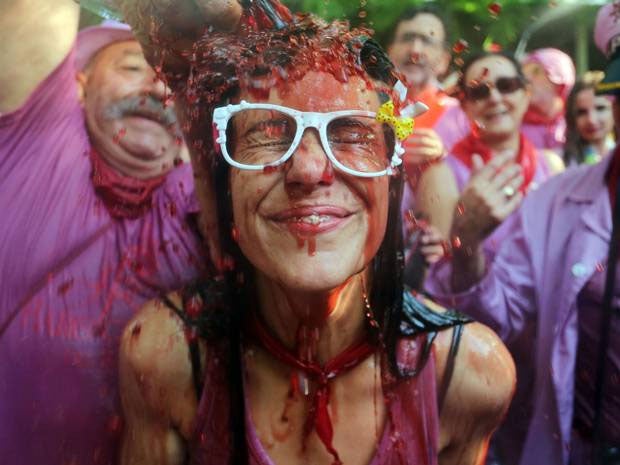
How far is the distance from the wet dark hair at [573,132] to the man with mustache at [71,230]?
1.78m

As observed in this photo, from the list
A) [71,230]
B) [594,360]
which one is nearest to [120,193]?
[71,230]

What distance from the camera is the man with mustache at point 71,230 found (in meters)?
1.62

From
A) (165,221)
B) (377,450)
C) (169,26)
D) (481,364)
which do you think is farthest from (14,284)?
(481,364)

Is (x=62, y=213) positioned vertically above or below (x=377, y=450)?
above

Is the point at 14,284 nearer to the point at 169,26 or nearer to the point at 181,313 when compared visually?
the point at 181,313

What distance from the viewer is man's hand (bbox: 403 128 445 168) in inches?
65.1

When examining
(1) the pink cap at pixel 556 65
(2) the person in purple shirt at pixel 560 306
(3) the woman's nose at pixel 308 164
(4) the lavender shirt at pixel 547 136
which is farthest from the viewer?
(4) the lavender shirt at pixel 547 136

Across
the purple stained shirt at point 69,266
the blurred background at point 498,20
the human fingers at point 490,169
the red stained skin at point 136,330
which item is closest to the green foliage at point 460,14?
the blurred background at point 498,20

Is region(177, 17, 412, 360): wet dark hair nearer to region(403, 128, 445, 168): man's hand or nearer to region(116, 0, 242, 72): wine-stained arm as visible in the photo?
region(116, 0, 242, 72): wine-stained arm

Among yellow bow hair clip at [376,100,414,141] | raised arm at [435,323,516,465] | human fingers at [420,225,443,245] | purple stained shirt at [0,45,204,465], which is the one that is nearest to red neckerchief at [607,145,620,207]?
human fingers at [420,225,443,245]

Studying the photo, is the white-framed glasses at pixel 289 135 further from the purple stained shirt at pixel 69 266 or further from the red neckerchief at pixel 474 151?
the red neckerchief at pixel 474 151

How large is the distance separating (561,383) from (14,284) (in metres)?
1.39

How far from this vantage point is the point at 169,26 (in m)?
1.25

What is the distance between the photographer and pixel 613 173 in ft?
6.16
